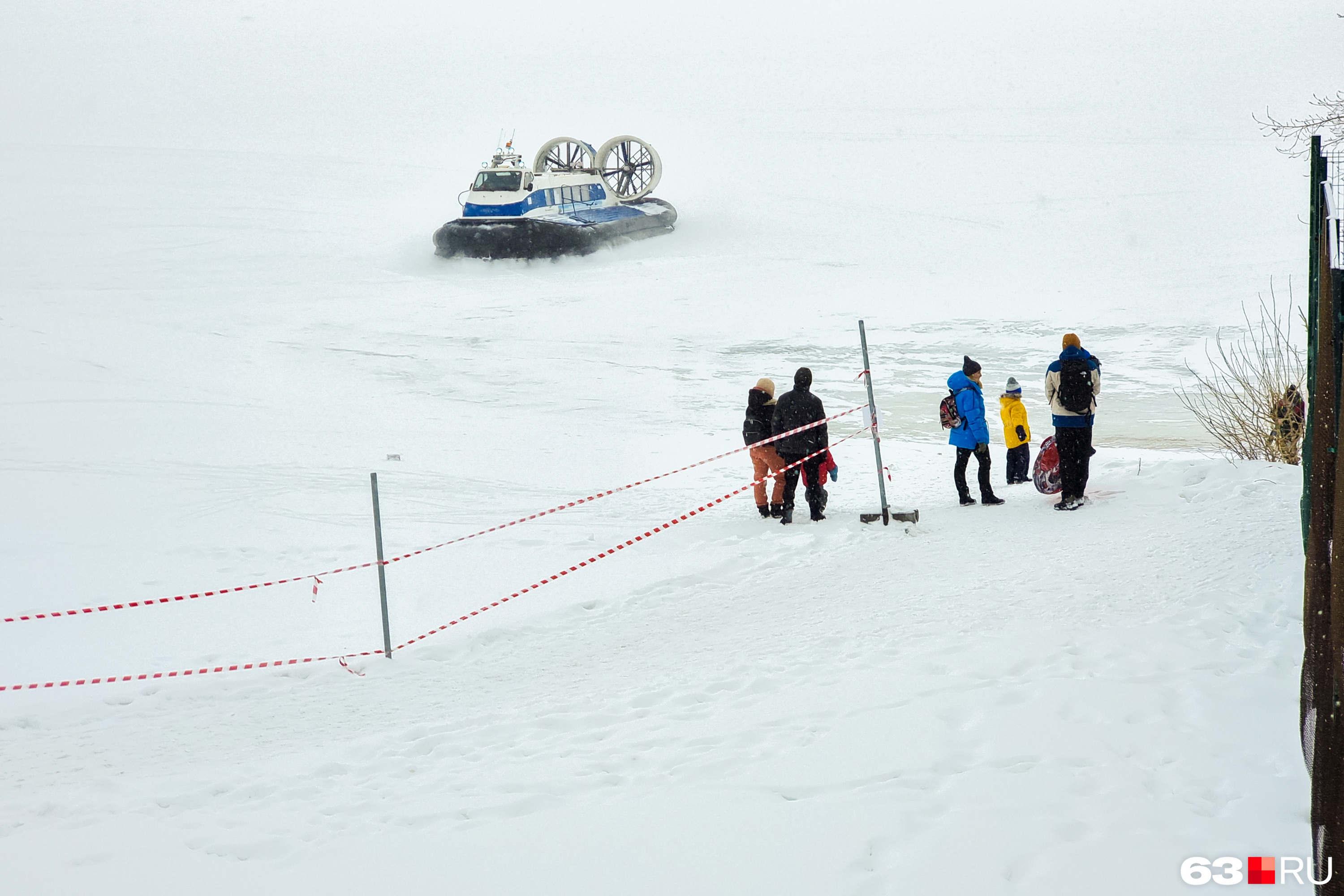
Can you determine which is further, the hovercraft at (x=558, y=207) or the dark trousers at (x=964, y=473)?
the hovercraft at (x=558, y=207)

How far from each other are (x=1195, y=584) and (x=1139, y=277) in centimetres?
1415

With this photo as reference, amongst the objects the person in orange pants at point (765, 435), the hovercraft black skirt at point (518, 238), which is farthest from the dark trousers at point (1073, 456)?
the hovercraft black skirt at point (518, 238)

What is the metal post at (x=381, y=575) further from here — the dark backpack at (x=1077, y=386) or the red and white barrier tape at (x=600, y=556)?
the dark backpack at (x=1077, y=386)

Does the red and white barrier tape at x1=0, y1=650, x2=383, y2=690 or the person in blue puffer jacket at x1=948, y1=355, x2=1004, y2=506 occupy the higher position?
the person in blue puffer jacket at x1=948, y1=355, x2=1004, y2=506

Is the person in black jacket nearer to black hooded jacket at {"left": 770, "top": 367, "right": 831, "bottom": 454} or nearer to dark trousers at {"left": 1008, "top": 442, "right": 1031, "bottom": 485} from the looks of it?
black hooded jacket at {"left": 770, "top": 367, "right": 831, "bottom": 454}

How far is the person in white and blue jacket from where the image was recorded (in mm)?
5938

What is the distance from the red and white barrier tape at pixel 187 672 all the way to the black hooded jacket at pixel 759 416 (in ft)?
8.26

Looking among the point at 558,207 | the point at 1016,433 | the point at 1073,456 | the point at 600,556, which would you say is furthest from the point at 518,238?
the point at 1073,456

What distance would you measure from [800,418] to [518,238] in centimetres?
1251

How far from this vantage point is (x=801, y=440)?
6480 millimetres

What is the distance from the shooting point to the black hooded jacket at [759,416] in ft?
21.9

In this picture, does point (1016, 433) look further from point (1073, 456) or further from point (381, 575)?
point (381, 575)

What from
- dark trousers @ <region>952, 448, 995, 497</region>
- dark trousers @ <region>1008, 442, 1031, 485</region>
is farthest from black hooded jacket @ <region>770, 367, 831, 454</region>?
dark trousers @ <region>1008, 442, 1031, 485</region>

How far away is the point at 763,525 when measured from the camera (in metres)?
6.65
